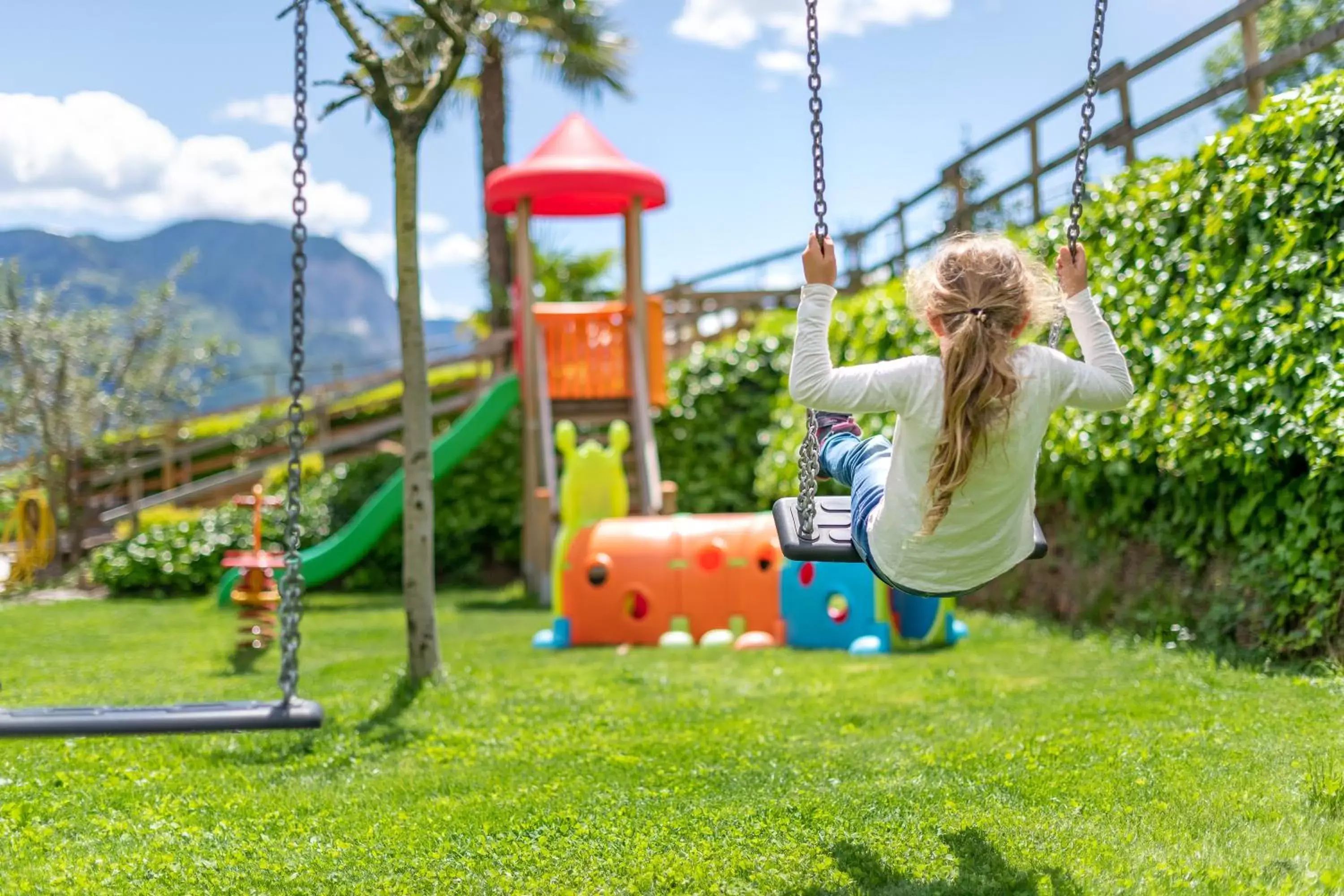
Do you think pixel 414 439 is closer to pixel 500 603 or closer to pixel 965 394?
pixel 965 394

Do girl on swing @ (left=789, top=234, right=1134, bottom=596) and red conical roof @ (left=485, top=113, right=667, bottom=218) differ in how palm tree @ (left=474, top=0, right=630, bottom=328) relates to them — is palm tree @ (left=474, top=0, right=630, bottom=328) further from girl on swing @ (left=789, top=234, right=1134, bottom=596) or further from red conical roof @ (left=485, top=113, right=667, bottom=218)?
girl on swing @ (left=789, top=234, right=1134, bottom=596)

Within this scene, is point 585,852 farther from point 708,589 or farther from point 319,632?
point 319,632

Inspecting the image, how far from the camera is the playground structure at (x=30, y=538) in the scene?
13.9 meters

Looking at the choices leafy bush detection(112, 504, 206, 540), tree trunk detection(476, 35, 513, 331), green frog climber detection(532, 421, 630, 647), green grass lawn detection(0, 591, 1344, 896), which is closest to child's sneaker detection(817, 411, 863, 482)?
green grass lawn detection(0, 591, 1344, 896)

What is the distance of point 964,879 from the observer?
123 inches

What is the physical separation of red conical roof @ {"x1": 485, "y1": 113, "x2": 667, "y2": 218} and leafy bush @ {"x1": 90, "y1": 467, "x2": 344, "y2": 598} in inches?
170

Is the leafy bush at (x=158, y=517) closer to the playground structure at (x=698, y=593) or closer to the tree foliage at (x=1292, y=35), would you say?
the playground structure at (x=698, y=593)

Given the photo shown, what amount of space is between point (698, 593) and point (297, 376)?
4.45m

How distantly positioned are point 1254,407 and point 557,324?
7463mm

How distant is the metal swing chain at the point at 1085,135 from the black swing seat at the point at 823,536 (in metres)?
0.60

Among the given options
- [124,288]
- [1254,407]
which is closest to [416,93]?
[1254,407]

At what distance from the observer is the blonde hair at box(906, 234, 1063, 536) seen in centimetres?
296

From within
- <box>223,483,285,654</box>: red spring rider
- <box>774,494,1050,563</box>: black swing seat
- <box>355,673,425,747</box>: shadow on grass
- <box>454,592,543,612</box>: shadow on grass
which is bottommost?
<box>454,592,543,612</box>: shadow on grass

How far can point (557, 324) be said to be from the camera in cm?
1194
